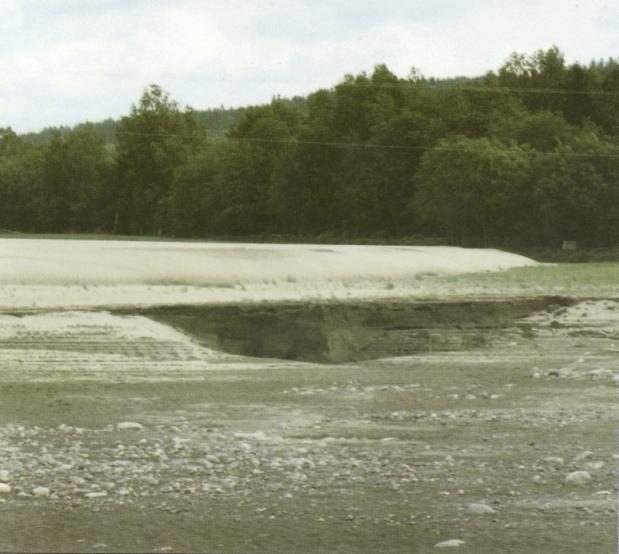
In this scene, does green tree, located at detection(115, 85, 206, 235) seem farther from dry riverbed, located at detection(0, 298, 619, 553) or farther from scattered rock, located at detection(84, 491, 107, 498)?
scattered rock, located at detection(84, 491, 107, 498)

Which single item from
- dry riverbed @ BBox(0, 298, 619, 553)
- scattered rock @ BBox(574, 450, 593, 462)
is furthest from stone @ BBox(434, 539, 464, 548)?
scattered rock @ BBox(574, 450, 593, 462)

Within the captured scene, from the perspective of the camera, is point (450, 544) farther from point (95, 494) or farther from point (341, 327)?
point (341, 327)

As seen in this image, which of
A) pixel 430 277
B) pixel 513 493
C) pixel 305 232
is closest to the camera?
pixel 513 493

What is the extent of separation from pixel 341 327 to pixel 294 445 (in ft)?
43.6

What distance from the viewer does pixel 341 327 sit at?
77.8 feet

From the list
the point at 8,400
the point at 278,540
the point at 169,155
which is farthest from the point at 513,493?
the point at 169,155

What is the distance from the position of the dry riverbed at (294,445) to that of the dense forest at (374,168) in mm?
35911

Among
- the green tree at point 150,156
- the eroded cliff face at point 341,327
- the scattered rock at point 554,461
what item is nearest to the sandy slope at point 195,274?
the eroded cliff face at point 341,327

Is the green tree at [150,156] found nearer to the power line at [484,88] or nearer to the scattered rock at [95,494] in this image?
the power line at [484,88]

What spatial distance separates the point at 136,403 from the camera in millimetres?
13453

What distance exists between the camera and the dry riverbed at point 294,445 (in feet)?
24.3

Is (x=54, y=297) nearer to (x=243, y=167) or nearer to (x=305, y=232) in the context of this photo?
(x=305, y=232)

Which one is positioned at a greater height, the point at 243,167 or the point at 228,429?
the point at 243,167

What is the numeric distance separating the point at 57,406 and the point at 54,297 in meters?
11.0
